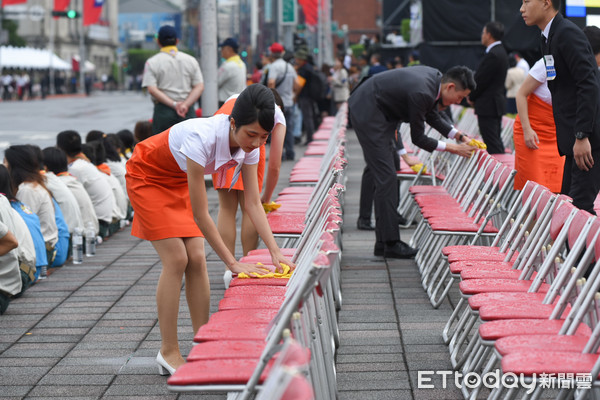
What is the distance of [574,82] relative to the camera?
5.76 meters

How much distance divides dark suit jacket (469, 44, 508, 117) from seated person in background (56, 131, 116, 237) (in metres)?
3.72

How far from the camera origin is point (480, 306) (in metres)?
4.25

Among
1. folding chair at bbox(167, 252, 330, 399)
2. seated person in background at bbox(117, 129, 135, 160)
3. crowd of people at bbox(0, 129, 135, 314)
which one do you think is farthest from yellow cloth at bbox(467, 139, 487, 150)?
seated person in background at bbox(117, 129, 135, 160)

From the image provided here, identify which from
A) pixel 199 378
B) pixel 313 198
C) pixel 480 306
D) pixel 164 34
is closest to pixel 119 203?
pixel 164 34

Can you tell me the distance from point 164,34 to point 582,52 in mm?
5601

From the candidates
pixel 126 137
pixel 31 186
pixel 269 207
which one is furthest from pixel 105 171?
pixel 269 207

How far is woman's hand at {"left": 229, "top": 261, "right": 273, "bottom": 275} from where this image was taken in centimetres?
449

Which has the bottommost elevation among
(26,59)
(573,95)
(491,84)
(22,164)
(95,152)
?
(26,59)

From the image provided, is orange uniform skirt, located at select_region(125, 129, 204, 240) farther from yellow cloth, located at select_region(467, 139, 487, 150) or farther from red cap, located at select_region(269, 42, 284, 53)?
red cap, located at select_region(269, 42, 284, 53)

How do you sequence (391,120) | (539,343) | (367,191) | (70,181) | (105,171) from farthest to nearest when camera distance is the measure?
(105,171), (367,191), (70,181), (391,120), (539,343)

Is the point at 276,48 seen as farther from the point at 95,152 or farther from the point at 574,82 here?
the point at 574,82

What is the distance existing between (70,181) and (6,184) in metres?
1.76

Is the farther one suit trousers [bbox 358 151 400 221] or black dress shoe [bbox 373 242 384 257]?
suit trousers [bbox 358 151 400 221]

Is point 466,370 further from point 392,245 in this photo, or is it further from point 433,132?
point 433,132
